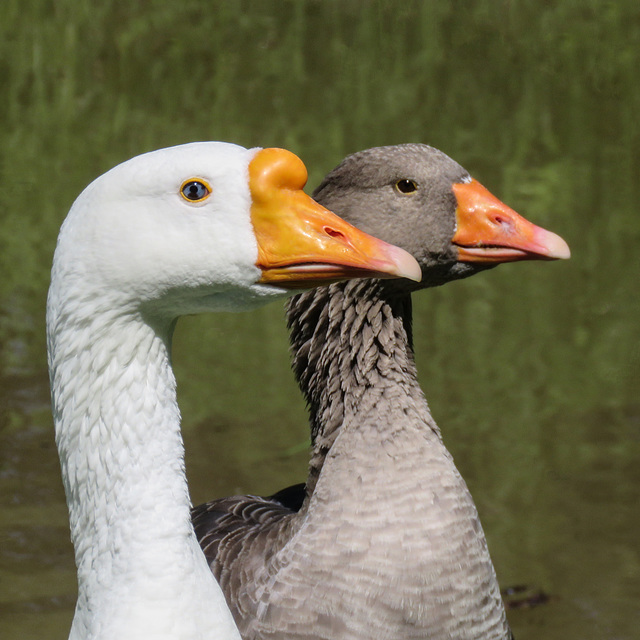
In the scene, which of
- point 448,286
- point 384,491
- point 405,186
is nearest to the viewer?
point 384,491

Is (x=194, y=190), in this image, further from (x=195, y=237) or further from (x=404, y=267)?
(x=404, y=267)

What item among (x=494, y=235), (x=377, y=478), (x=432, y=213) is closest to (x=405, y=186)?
(x=432, y=213)

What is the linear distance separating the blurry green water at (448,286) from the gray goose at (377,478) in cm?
164

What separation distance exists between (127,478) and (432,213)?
164 cm

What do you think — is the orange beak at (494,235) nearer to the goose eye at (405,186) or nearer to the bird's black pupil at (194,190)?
the goose eye at (405,186)

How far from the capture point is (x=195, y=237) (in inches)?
94.9

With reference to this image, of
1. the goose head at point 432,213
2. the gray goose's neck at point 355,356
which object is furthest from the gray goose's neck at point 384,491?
the goose head at point 432,213

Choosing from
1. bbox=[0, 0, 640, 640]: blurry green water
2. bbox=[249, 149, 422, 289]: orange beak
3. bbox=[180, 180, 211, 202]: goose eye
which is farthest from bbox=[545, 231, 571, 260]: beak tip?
bbox=[0, 0, 640, 640]: blurry green water

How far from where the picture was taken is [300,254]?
8.04ft

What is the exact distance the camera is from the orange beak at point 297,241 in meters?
2.44

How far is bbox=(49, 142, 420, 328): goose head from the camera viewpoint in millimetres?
2398

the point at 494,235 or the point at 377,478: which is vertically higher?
the point at 494,235

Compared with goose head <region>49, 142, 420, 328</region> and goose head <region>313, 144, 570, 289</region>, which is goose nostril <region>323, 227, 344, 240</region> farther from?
goose head <region>313, 144, 570, 289</region>

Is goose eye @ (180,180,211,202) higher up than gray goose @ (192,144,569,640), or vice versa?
goose eye @ (180,180,211,202)
